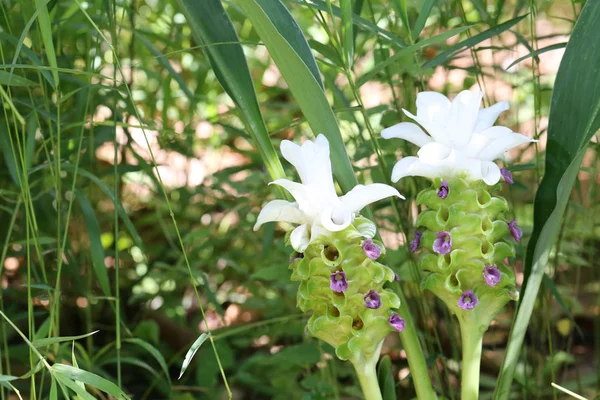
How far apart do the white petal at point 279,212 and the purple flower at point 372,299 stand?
76 millimetres

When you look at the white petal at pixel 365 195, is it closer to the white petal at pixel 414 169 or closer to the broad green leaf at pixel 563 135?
the white petal at pixel 414 169

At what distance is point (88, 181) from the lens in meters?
1.09

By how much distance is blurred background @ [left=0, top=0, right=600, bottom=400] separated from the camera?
90cm

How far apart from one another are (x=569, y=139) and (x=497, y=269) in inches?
4.9

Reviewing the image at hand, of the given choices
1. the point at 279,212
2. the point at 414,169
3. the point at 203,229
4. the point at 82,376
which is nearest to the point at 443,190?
the point at 414,169

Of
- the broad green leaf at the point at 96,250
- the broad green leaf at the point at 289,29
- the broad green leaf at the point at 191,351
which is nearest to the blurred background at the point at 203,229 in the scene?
the broad green leaf at the point at 96,250

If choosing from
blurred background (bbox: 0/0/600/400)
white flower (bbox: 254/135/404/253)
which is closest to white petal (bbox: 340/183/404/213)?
white flower (bbox: 254/135/404/253)

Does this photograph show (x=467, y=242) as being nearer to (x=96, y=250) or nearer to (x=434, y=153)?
(x=434, y=153)

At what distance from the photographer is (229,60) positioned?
2.07 feet

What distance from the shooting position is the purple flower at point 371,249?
58cm

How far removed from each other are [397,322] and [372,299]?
0.03m

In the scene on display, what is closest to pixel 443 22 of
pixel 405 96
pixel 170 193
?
pixel 405 96

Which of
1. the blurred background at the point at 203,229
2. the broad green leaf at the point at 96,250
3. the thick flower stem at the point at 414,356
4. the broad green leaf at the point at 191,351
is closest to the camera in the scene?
the broad green leaf at the point at 191,351

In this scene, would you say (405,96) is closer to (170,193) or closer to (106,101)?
(106,101)
